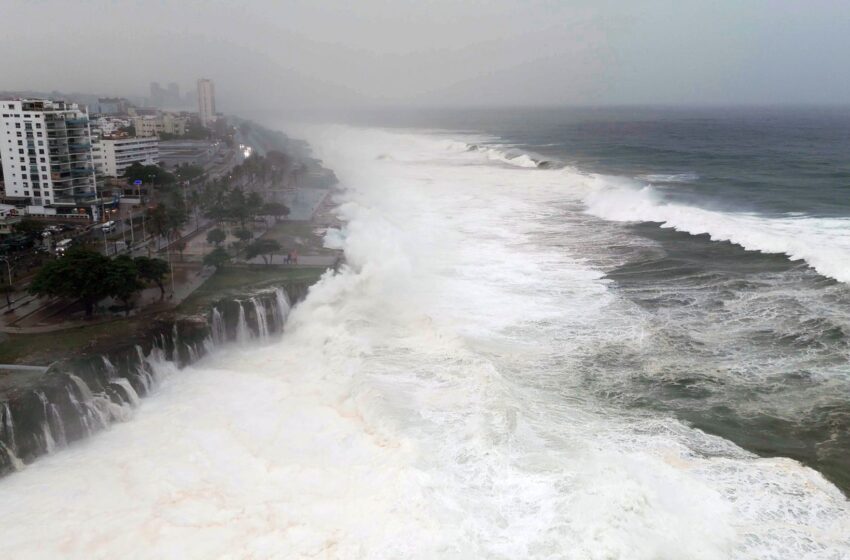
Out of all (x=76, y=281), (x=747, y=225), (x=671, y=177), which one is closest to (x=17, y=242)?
(x=76, y=281)

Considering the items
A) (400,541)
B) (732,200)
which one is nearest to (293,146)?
(732,200)

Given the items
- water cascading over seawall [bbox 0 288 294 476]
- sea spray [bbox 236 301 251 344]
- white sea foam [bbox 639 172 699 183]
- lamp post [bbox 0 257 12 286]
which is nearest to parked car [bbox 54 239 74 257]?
lamp post [bbox 0 257 12 286]

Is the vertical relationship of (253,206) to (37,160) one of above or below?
below

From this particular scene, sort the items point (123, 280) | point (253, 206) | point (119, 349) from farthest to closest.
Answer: point (253, 206), point (123, 280), point (119, 349)

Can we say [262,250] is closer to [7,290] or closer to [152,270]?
[152,270]

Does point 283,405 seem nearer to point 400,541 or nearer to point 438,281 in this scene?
point 400,541

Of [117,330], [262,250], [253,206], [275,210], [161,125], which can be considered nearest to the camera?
[117,330]

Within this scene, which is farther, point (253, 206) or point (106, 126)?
point (106, 126)

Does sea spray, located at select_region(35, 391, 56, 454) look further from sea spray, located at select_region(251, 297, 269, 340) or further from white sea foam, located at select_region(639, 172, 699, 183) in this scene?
white sea foam, located at select_region(639, 172, 699, 183)
